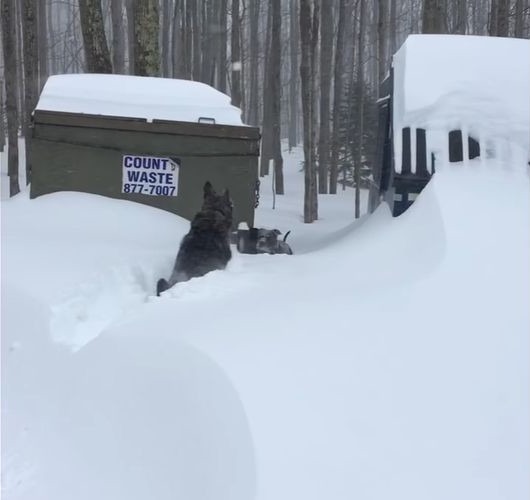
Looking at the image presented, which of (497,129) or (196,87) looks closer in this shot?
(497,129)

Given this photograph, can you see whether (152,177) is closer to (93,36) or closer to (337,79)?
(93,36)

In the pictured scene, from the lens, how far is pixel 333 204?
1775 cm

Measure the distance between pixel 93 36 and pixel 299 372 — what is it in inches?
385

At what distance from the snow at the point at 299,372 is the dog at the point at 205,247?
42 cm

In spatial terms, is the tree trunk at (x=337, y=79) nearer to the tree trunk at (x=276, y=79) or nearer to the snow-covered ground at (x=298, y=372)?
the tree trunk at (x=276, y=79)

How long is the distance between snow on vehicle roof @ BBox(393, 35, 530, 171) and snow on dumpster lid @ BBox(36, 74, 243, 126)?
257 centimetres

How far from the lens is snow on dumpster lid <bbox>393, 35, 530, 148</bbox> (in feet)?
17.9

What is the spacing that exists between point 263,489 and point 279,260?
3463mm

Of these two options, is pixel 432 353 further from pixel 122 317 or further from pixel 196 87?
pixel 196 87

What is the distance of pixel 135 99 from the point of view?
7699 millimetres

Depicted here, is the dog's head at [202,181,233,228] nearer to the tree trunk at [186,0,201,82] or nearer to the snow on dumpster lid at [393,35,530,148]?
the snow on dumpster lid at [393,35,530,148]

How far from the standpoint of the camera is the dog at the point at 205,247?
5.27 metres

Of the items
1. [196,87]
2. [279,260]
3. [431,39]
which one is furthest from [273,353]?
[196,87]

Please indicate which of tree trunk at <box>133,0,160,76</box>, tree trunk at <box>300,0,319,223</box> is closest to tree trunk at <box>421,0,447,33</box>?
tree trunk at <box>300,0,319,223</box>
